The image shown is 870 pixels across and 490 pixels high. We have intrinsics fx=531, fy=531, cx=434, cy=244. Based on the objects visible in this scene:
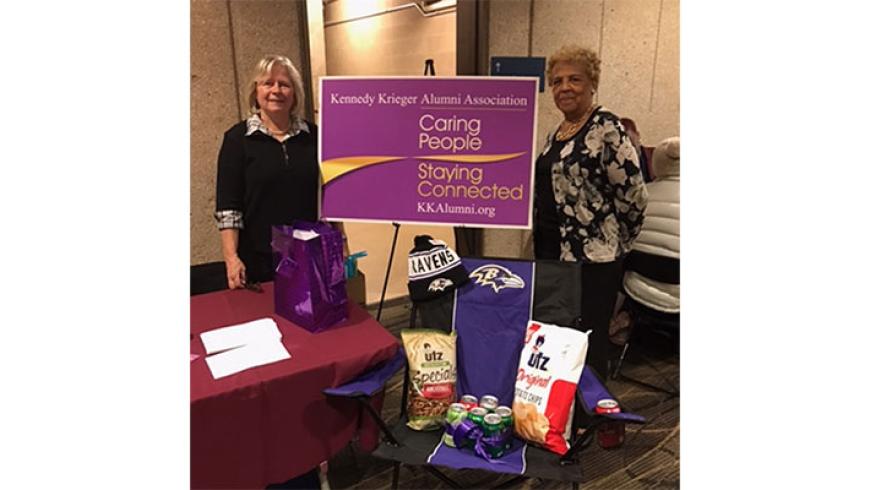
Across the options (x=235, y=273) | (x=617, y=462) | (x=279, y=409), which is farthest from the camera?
(x=617, y=462)

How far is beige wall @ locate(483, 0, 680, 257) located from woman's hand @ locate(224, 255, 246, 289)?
2056 millimetres

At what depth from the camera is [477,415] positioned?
162 cm

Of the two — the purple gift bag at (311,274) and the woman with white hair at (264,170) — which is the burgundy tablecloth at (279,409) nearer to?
the purple gift bag at (311,274)

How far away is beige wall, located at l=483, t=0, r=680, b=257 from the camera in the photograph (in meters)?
3.07

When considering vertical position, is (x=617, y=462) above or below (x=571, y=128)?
below

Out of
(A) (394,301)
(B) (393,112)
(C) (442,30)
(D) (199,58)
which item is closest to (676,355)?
(A) (394,301)

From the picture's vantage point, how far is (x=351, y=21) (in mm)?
3836

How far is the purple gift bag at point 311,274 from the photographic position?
1.61 m

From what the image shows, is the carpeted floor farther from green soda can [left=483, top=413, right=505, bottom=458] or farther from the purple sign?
the purple sign

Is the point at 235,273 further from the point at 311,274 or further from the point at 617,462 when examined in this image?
the point at 617,462

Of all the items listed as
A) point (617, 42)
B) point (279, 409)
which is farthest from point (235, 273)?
point (617, 42)

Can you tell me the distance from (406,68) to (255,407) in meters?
3.28

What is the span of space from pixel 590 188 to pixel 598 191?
0.12 ft

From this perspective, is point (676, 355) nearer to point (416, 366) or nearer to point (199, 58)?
point (416, 366)
